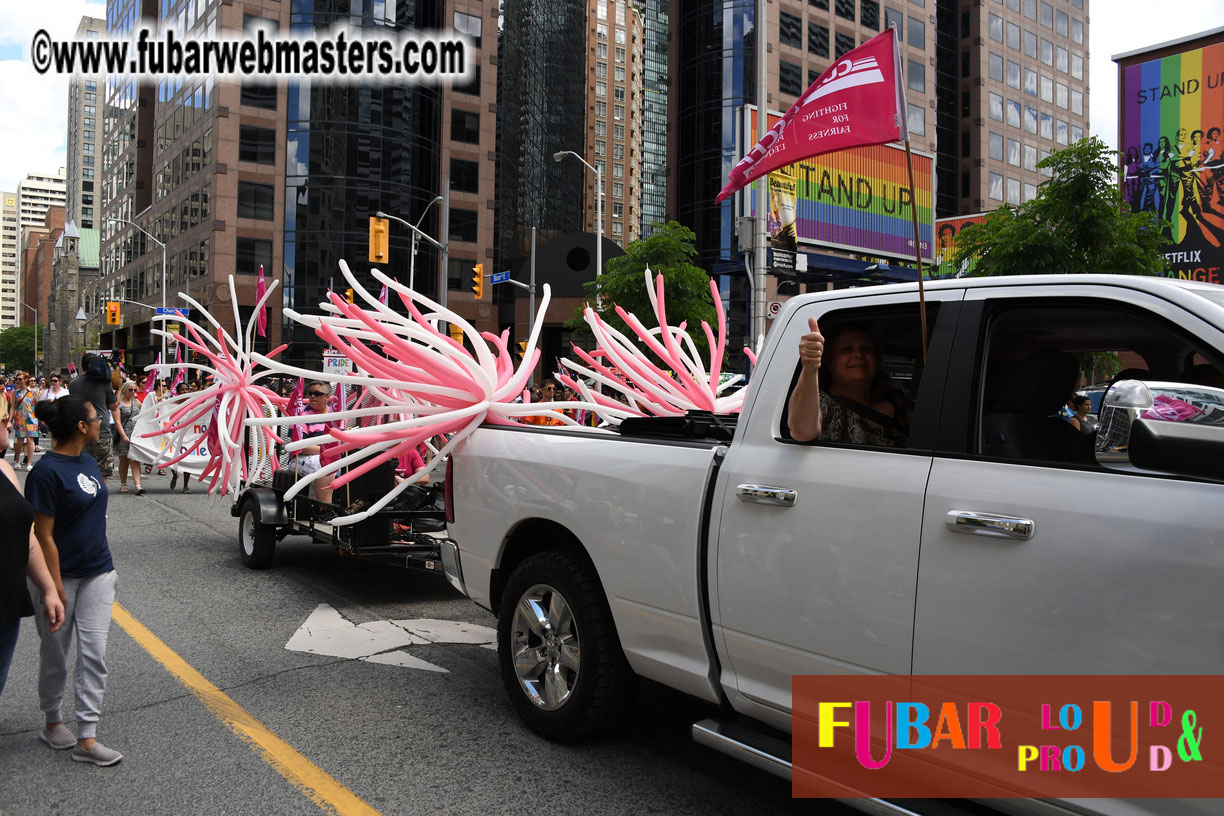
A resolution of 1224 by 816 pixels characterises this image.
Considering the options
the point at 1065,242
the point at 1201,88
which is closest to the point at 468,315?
the point at 1201,88

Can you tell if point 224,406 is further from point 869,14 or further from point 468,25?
point 869,14

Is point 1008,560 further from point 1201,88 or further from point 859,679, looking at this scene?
point 1201,88

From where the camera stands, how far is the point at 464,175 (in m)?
54.0

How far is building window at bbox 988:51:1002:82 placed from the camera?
221ft

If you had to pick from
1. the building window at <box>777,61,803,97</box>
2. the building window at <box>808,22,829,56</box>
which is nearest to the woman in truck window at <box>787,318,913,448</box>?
the building window at <box>777,61,803,97</box>

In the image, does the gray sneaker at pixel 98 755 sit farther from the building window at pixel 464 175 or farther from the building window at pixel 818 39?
the building window at pixel 818 39

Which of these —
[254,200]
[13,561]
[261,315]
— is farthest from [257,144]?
[13,561]

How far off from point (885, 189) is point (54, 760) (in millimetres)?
44657

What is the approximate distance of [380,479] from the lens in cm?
759

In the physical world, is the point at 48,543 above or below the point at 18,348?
below

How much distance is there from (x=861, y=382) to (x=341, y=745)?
2860 millimetres

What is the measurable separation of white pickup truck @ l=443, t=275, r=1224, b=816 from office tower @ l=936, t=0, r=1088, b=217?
67.9 metres

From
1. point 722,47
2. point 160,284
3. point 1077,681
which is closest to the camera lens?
point 1077,681

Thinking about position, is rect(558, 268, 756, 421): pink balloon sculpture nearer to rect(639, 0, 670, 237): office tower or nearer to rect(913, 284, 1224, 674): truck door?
rect(913, 284, 1224, 674): truck door
